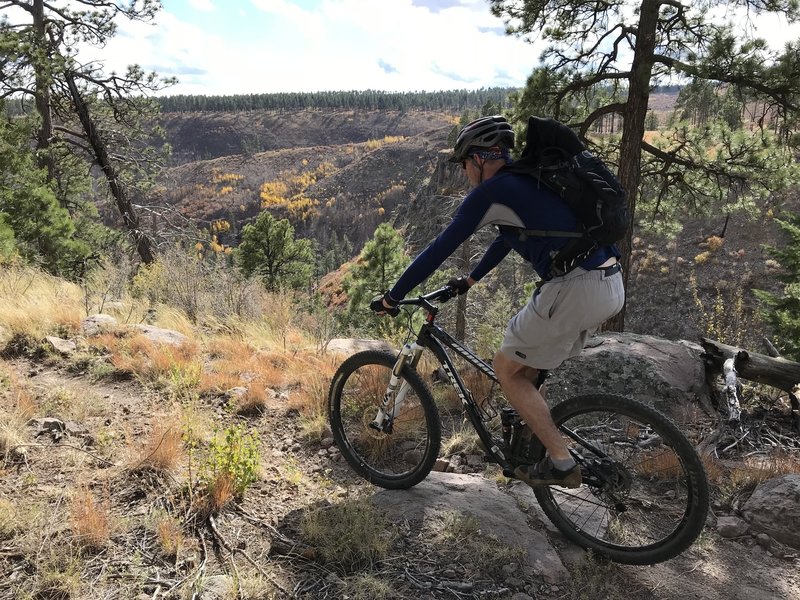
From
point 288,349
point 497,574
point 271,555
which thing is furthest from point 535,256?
point 288,349

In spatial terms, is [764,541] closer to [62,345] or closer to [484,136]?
[484,136]

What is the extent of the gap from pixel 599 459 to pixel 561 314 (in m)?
0.99

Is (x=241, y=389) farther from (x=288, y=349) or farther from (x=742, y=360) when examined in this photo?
(x=742, y=360)

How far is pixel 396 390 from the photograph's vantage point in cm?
358

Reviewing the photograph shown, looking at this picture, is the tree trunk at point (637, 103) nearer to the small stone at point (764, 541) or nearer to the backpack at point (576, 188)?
the small stone at point (764, 541)

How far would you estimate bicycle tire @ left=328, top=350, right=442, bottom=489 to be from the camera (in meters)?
3.45

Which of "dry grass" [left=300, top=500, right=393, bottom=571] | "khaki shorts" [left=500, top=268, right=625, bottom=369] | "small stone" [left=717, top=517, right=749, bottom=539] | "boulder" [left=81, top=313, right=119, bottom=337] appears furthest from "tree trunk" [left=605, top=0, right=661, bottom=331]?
"boulder" [left=81, top=313, right=119, bottom=337]

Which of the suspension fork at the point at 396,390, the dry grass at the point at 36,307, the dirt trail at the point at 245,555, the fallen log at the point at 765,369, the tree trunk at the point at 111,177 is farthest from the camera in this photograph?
the tree trunk at the point at 111,177

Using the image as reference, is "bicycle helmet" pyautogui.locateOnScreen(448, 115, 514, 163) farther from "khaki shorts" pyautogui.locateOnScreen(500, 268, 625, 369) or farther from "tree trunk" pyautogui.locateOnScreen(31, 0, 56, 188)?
"tree trunk" pyautogui.locateOnScreen(31, 0, 56, 188)

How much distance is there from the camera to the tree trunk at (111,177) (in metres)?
12.8

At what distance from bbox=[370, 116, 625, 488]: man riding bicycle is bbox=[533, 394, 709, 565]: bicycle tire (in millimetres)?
283

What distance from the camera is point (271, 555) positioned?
2.80 m

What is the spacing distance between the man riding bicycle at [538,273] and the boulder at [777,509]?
1461mm

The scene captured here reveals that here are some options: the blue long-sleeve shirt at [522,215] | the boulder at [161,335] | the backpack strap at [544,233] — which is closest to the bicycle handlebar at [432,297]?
the blue long-sleeve shirt at [522,215]
